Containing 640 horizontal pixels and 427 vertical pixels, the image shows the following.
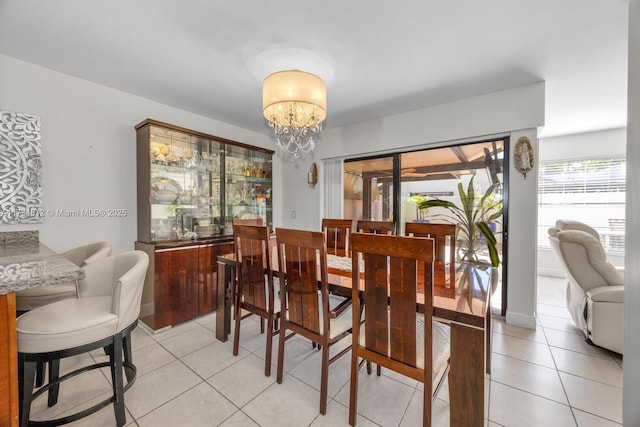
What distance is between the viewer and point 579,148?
14.5 ft

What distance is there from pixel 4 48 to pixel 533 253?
521 cm

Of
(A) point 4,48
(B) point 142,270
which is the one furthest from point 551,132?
(A) point 4,48

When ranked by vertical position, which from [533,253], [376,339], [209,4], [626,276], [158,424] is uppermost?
[209,4]

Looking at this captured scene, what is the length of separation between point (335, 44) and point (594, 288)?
10.6 ft

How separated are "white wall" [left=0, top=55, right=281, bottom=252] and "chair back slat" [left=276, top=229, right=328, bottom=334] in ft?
7.17

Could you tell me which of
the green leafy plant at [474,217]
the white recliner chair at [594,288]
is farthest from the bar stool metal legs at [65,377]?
the white recliner chair at [594,288]

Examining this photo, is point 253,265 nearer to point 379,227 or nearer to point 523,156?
point 379,227

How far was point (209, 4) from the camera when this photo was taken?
1620 mm

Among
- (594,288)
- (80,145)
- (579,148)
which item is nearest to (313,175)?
(80,145)

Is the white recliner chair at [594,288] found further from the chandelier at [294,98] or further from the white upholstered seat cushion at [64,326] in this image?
the white upholstered seat cushion at [64,326]

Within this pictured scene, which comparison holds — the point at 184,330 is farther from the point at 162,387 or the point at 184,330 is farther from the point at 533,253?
the point at 533,253

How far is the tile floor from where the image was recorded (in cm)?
155

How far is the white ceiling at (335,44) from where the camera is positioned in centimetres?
167

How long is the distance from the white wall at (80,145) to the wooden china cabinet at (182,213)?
0.54 feet
